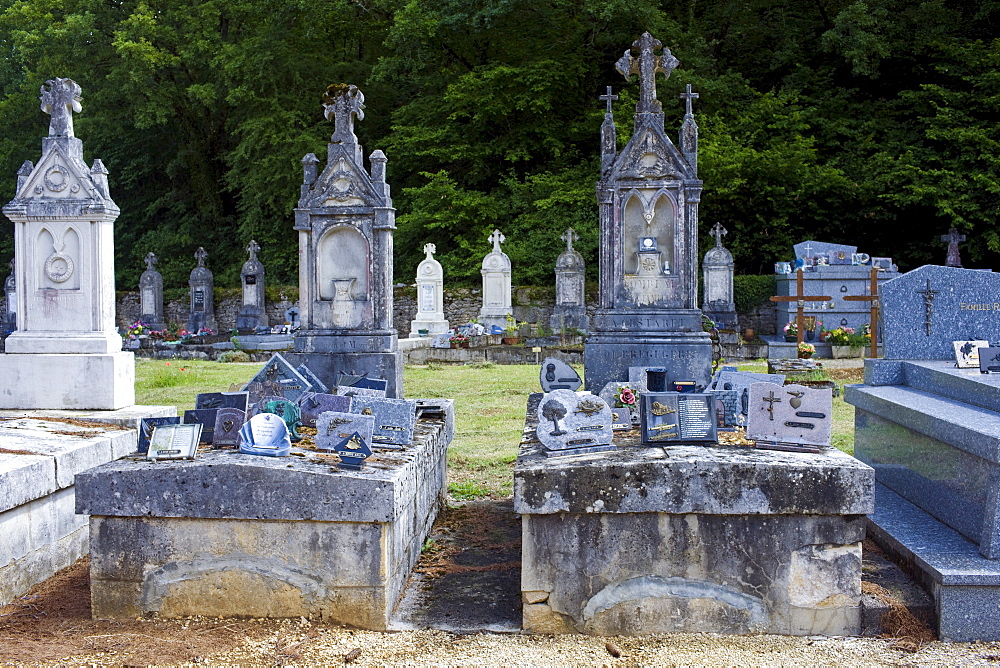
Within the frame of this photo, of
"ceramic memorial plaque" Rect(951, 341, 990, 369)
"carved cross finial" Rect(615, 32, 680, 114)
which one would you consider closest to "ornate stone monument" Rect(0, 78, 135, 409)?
→ "carved cross finial" Rect(615, 32, 680, 114)

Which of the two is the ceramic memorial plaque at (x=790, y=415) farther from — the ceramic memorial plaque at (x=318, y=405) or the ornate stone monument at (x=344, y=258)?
the ornate stone monument at (x=344, y=258)

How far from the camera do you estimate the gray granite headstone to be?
601 cm

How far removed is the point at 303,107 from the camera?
29250mm

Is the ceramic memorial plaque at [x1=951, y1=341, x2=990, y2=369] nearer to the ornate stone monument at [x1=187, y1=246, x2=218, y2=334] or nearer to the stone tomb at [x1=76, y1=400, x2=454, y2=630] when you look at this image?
the stone tomb at [x1=76, y1=400, x2=454, y2=630]

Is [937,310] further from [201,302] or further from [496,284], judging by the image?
[201,302]

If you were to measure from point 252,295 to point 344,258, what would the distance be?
18.8 meters

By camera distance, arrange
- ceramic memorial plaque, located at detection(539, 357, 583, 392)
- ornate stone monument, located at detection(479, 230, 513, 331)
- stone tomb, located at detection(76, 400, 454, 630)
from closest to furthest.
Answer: stone tomb, located at detection(76, 400, 454, 630) < ceramic memorial plaque, located at detection(539, 357, 583, 392) < ornate stone monument, located at detection(479, 230, 513, 331)

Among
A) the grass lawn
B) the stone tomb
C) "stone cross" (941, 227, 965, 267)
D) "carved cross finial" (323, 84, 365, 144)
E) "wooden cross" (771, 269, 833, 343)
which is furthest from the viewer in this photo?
"stone cross" (941, 227, 965, 267)

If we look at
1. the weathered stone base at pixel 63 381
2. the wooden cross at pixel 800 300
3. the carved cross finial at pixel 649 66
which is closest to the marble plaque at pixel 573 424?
the weathered stone base at pixel 63 381

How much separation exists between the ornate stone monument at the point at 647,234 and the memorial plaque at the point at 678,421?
335cm

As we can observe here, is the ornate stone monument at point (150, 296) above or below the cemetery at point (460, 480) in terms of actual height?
above

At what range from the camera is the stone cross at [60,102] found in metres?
6.95

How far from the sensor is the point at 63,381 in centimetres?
658

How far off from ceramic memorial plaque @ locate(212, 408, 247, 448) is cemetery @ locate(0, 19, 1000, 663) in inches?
0.5
